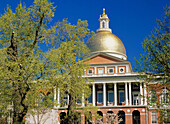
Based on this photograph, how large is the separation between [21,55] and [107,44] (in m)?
57.8

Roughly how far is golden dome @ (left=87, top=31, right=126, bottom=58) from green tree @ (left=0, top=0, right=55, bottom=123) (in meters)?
54.4

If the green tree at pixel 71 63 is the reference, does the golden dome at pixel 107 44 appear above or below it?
above

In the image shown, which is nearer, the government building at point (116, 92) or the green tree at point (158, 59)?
the green tree at point (158, 59)

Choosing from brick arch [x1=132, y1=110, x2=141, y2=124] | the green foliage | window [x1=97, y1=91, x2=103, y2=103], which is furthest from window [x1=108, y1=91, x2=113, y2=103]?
the green foliage

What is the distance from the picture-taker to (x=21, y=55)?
84.2 feet

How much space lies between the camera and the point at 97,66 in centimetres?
7494

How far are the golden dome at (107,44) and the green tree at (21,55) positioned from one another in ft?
179

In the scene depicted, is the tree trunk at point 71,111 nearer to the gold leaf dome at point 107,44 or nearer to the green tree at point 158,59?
the green tree at point 158,59

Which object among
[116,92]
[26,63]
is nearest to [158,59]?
[26,63]

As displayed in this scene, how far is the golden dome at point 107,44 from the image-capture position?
81.7 m

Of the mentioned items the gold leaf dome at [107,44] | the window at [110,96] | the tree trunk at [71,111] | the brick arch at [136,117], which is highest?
the gold leaf dome at [107,44]

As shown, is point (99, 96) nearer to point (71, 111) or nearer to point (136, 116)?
point (136, 116)

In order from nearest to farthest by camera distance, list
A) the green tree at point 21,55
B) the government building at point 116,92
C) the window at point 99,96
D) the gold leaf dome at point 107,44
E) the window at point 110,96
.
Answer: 1. the green tree at point 21,55
2. the government building at point 116,92
3. the window at point 110,96
4. the window at point 99,96
5. the gold leaf dome at point 107,44

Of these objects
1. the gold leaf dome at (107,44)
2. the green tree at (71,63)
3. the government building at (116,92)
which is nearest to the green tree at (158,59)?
the green tree at (71,63)
